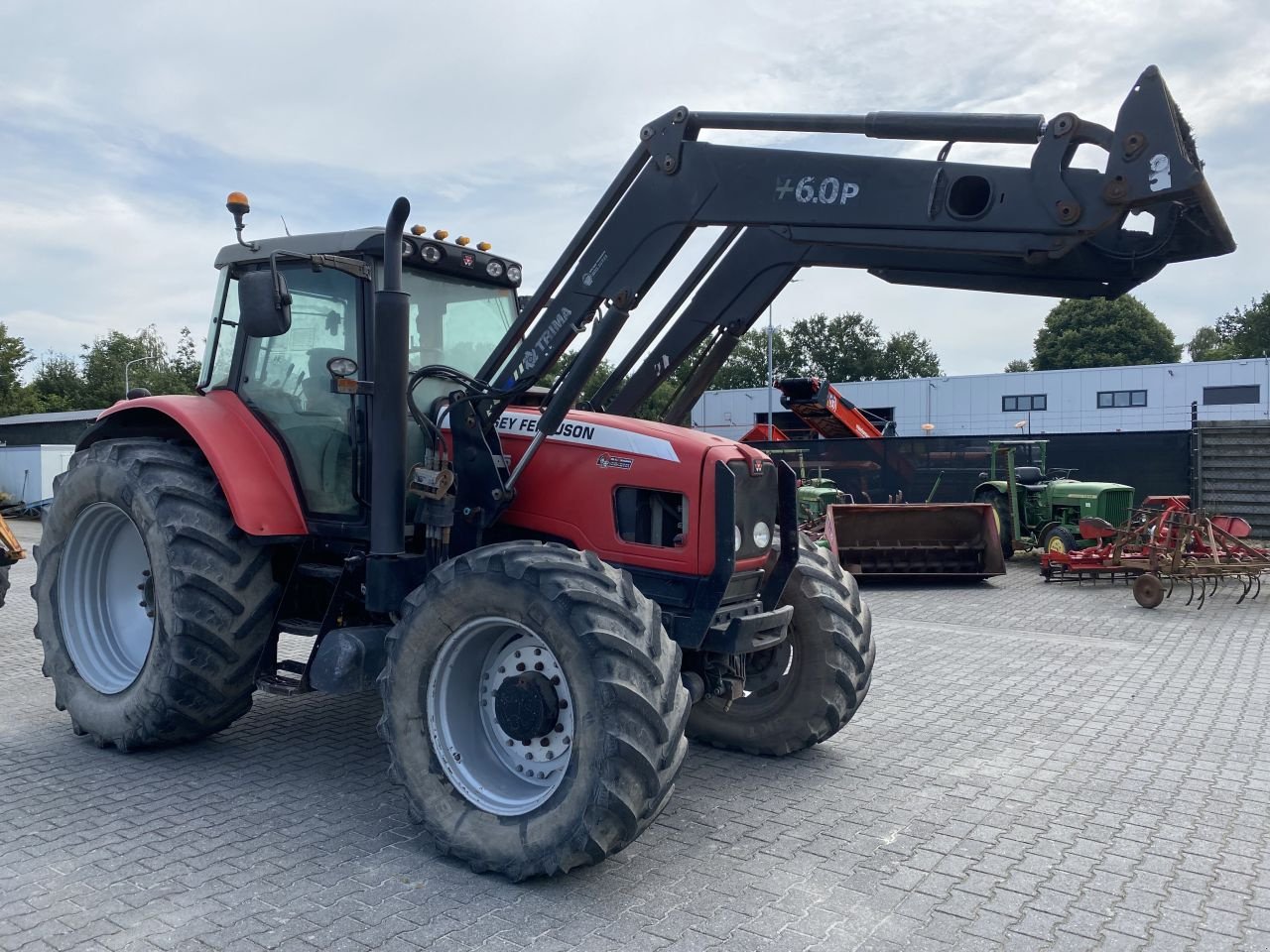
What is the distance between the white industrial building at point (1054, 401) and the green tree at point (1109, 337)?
21698 mm

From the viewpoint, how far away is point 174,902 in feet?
11.6

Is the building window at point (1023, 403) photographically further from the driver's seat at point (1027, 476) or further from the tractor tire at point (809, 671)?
the tractor tire at point (809, 671)

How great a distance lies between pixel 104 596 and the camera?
582 centimetres

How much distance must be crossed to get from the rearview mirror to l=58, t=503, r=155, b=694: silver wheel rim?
180 centimetres

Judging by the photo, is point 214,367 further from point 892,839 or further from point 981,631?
point 981,631

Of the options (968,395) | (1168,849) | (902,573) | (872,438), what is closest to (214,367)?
(1168,849)

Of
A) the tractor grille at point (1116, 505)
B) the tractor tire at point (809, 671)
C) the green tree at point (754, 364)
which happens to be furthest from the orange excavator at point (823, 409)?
the green tree at point (754, 364)

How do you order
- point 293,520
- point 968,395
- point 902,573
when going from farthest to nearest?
point 968,395 → point 902,573 → point 293,520

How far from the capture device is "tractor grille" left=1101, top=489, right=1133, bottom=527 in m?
14.8

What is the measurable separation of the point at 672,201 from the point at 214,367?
296 centimetres

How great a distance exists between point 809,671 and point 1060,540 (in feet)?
33.8

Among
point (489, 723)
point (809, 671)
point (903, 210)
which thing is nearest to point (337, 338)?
point (489, 723)

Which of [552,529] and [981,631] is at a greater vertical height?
[552,529]

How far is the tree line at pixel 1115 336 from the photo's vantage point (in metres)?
59.9
